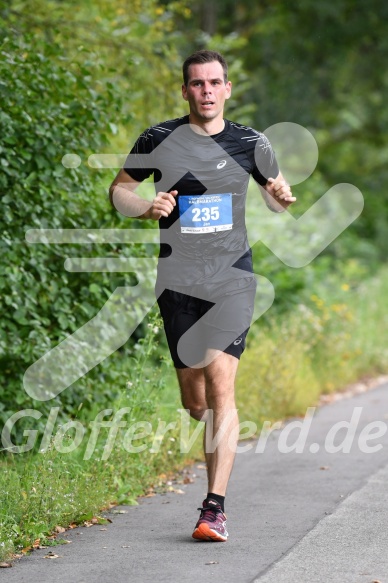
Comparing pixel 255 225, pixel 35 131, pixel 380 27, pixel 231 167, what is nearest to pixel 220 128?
pixel 231 167

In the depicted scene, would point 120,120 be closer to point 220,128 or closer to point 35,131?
point 35,131

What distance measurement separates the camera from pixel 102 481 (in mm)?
6477

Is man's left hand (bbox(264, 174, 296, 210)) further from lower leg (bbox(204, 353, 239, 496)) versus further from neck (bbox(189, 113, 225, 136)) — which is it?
lower leg (bbox(204, 353, 239, 496))

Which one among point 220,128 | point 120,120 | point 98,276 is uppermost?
point 120,120

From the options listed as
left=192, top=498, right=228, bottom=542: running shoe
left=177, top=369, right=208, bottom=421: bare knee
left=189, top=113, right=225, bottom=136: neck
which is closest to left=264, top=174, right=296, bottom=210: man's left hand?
left=189, top=113, right=225, bottom=136: neck

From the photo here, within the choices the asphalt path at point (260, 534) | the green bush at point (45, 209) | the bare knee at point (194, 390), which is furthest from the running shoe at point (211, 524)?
the green bush at point (45, 209)

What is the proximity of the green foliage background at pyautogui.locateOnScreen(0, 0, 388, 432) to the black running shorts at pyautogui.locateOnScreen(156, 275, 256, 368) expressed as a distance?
1302 millimetres

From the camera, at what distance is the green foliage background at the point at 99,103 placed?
22.5ft

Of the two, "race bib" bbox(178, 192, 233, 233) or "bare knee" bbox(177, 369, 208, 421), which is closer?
"race bib" bbox(178, 192, 233, 233)

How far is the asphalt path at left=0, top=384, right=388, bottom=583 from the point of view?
487 centimetres

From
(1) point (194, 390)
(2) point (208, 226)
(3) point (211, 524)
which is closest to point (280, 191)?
(2) point (208, 226)

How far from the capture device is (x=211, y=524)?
5434 millimetres

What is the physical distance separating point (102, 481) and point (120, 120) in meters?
2.64

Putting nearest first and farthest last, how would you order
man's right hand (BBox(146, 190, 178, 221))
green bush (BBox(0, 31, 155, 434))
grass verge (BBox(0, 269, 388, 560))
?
man's right hand (BBox(146, 190, 178, 221)) < grass verge (BBox(0, 269, 388, 560)) < green bush (BBox(0, 31, 155, 434))
